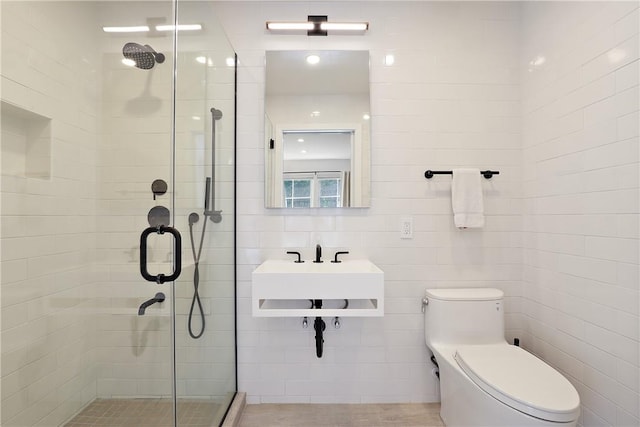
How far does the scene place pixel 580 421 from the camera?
1579 mm

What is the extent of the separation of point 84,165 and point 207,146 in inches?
21.6

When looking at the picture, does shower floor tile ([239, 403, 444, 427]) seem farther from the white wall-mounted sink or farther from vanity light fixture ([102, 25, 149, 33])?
vanity light fixture ([102, 25, 149, 33])

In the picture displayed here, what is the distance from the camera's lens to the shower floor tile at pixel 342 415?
1799 millimetres

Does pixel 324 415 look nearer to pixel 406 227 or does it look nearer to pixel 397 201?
pixel 406 227

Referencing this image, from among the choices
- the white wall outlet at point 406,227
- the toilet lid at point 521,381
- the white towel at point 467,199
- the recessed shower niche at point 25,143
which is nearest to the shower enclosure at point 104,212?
the recessed shower niche at point 25,143

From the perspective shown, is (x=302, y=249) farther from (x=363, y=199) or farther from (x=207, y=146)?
(x=207, y=146)

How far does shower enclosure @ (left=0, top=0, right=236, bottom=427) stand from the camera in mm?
901

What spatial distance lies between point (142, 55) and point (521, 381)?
2.00 meters

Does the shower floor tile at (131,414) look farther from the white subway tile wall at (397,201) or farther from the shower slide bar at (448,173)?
the shower slide bar at (448,173)

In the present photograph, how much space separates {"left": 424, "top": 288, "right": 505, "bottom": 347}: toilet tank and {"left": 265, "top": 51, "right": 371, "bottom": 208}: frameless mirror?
2.47ft

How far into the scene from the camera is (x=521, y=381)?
1.34m

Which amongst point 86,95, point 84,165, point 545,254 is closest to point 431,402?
point 545,254

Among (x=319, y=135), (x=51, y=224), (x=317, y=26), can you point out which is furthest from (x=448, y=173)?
(x=51, y=224)

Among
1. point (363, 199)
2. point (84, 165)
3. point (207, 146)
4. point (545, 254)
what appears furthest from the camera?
point (363, 199)
